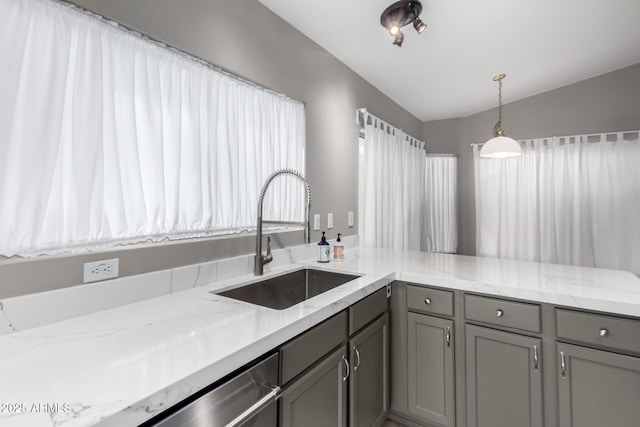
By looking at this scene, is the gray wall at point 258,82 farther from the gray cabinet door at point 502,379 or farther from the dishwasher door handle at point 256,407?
the gray cabinet door at point 502,379

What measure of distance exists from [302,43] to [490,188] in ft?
9.58

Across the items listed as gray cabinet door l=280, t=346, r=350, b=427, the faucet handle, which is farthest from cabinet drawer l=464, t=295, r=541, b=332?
the faucet handle

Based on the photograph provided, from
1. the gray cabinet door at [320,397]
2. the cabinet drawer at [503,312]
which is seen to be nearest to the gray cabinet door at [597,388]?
the cabinet drawer at [503,312]

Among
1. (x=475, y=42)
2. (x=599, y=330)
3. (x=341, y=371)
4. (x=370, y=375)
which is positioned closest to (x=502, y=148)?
(x=475, y=42)

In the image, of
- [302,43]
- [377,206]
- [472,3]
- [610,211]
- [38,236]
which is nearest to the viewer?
[38,236]

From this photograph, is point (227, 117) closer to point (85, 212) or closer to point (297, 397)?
point (85, 212)

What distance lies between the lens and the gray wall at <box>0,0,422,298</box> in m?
1.05

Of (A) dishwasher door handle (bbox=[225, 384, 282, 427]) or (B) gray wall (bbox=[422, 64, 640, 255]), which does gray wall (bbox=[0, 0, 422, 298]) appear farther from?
(B) gray wall (bbox=[422, 64, 640, 255])

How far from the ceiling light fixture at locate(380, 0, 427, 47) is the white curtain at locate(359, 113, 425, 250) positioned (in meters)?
0.89

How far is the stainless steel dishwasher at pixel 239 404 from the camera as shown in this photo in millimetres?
695

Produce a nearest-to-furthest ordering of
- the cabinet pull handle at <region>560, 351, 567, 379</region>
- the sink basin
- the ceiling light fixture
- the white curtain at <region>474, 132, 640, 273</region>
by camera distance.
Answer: the cabinet pull handle at <region>560, 351, 567, 379</region>
the sink basin
the ceiling light fixture
the white curtain at <region>474, 132, 640, 273</region>

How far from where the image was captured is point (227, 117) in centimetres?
155

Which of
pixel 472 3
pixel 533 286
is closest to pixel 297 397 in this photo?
pixel 533 286

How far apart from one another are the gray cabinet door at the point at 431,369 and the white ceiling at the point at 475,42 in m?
1.87
